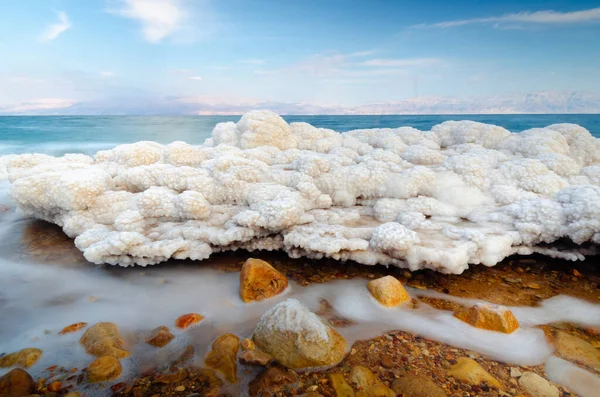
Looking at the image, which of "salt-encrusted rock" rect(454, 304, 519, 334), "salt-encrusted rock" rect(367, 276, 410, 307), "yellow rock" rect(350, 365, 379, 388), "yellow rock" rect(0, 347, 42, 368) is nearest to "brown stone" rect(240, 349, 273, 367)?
"yellow rock" rect(350, 365, 379, 388)

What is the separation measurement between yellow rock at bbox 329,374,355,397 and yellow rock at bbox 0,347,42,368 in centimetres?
177

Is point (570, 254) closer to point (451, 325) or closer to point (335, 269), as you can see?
point (451, 325)

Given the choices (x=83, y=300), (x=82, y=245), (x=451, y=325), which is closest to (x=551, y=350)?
(x=451, y=325)

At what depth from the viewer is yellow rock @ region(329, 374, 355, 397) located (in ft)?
5.73

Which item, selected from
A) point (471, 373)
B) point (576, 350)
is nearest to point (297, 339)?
point (471, 373)

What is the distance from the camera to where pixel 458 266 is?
8.39 ft

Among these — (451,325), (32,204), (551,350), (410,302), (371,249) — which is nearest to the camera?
(551,350)

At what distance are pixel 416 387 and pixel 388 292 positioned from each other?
0.82 m

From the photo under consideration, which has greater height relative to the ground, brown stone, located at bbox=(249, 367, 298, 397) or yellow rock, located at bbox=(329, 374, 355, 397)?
brown stone, located at bbox=(249, 367, 298, 397)

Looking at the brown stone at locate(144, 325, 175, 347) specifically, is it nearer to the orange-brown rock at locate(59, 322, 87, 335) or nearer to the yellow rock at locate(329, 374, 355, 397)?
the orange-brown rock at locate(59, 322, 87, 335)

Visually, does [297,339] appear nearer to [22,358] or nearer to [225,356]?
[225,356]

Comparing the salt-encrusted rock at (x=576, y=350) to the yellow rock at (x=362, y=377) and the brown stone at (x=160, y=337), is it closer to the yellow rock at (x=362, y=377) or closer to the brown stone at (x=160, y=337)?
the yellow rock at (x=362, y=377)

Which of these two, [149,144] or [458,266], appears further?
[149,144]

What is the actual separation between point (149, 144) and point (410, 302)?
4008mm
